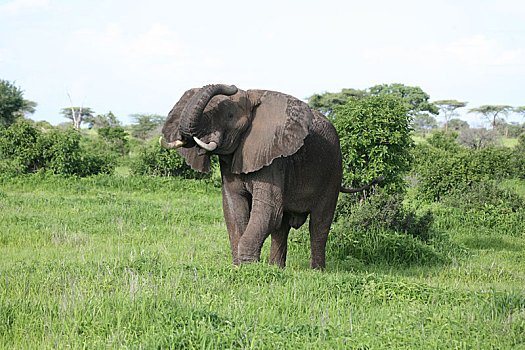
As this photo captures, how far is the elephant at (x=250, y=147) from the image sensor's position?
6.50 metres

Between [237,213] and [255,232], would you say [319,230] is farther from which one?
[255,232]

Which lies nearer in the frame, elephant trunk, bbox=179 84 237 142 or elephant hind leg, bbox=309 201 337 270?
elephant trunk, bbox=179 84 237 142

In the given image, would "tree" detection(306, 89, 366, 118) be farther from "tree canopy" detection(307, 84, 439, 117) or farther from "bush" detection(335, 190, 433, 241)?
"bush" detection(335, 190, 433, 241)

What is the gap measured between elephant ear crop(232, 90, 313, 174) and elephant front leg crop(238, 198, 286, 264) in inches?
19.1

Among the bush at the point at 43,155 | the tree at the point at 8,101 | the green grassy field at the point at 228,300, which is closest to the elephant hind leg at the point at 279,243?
the green grassy field at the point at 228,300

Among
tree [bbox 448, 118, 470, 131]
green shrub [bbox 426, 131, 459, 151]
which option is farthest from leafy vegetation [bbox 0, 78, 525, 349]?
tree [bbox 448, 118, 470, 131]

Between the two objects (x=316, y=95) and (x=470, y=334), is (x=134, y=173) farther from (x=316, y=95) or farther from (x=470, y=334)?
(x=316, y=95)

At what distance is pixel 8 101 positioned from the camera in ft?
112

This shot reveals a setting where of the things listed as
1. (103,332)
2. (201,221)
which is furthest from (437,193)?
(103,332)

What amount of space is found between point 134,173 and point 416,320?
15506 mm

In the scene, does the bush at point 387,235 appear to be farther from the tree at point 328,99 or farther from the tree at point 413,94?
the tree at point 413,94

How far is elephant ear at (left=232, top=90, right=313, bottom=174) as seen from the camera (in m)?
6.83

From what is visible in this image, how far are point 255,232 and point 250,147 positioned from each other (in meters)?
1.03

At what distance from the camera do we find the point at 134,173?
1938cm
